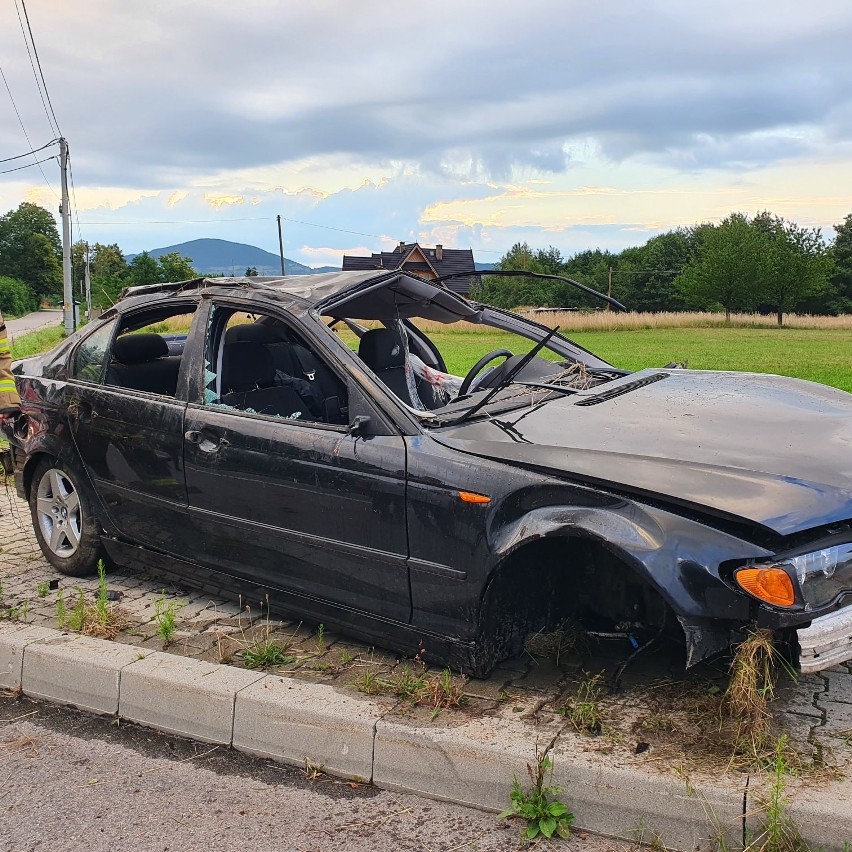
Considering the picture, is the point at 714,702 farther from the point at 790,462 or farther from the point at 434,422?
the point at 434,422

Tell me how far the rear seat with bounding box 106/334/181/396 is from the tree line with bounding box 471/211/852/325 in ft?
147

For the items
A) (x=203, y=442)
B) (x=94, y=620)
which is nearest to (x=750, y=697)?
(x=203, y=442)

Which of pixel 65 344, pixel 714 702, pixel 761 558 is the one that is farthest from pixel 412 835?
pixel 65 344

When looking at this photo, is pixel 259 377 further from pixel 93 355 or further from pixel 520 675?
pixel 520 675

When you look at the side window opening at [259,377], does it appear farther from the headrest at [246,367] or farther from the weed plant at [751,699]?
the weed plant at [751,699]

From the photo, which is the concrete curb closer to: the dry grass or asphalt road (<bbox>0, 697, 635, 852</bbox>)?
asphalt road (<bbox>0, 697, 635, 852</bbox>)

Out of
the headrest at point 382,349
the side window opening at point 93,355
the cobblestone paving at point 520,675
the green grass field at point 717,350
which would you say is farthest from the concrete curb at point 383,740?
the green grass field at point 717,350

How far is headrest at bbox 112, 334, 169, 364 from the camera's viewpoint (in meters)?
4.89

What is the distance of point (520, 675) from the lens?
3656 mm

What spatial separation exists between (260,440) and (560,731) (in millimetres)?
1766

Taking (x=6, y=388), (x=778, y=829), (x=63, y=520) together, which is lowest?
(x=778, y=829)

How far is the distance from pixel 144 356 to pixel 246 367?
69cm

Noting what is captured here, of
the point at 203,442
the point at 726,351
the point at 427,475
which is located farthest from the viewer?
the point at 726,351

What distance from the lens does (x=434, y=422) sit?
3637mm
